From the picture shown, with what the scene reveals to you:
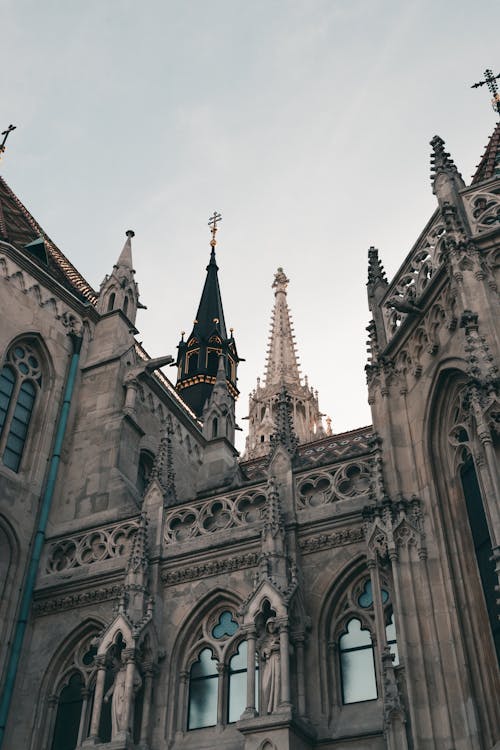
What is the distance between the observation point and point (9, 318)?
18.2 meters

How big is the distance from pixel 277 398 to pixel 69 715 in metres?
31.8

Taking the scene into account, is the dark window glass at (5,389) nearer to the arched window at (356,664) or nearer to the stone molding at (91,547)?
the stone molding at (91,547)

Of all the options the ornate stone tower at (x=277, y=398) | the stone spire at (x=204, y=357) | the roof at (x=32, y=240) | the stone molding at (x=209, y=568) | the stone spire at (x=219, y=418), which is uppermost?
the ornate stone tower at (x=277, y=398)

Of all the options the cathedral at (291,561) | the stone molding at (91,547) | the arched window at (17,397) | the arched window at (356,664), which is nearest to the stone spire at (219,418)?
the cathedral at (291,561)

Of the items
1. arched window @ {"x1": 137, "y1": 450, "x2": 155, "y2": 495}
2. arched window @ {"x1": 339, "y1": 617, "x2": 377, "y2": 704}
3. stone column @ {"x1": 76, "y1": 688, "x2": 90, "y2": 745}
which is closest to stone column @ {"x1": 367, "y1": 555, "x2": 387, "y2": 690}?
arched window @ {"x1": 339, "y1": 617, "x2": 377, "y2": 704}

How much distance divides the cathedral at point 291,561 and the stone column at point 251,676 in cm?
3

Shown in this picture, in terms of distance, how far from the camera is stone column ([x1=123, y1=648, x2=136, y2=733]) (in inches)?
479

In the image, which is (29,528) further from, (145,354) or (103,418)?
(145,354)

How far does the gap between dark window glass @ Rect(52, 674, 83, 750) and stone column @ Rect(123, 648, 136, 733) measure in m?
1.92

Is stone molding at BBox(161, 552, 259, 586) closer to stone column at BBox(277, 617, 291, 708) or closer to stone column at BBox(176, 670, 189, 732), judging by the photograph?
stone column at BBox(176, 670, 189, 732)

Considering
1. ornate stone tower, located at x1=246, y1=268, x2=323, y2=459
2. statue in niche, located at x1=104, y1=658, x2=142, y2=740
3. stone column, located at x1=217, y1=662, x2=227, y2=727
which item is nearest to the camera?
statue in niche, located at x1=104, y1=658, x2=142, y2=740

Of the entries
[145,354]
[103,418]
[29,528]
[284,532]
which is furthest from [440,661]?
[145,354]

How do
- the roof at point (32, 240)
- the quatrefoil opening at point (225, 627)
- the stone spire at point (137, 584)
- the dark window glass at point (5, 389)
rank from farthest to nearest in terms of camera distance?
the roof at point (32, 240), the dark window glass at point (5, 389), the quatrefoil opening at point (225, 627), the stone spire at point (137, 584)

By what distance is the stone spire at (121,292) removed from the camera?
21438mm
